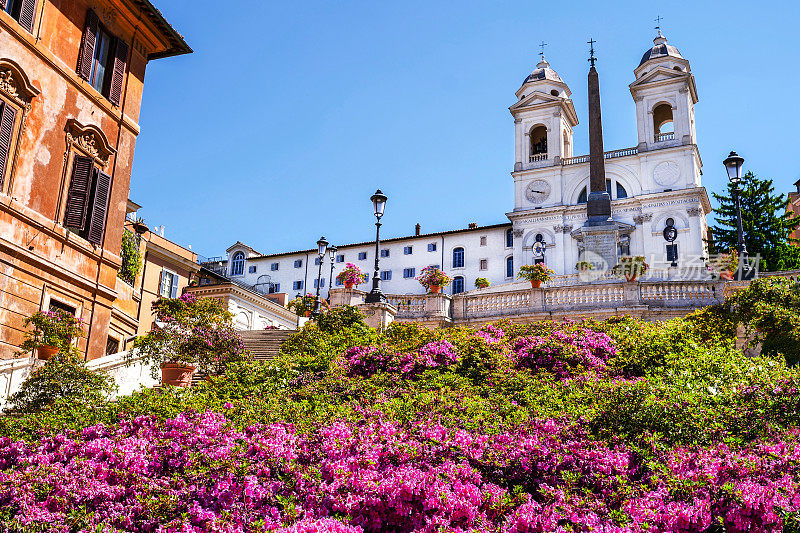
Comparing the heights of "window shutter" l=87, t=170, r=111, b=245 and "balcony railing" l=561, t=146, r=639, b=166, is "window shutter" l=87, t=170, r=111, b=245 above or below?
below

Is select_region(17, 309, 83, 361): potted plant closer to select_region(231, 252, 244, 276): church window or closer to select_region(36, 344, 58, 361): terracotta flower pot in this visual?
select_region(36, 344, 58, 361): terracotta flower pot

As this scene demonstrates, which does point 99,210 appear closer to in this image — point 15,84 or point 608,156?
point 15,84

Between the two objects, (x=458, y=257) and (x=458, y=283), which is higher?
(x=458, y=257)

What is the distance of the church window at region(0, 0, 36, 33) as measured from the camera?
17.1m

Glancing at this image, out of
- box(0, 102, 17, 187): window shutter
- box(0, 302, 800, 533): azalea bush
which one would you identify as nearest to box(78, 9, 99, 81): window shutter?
box(0, 102, 17, 187): window shutter

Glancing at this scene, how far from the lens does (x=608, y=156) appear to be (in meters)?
69.5

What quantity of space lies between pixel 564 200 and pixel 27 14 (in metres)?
57.8

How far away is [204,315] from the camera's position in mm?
18750

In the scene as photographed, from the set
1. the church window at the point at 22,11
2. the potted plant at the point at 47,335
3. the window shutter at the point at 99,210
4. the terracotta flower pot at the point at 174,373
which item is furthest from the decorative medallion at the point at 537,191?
the potted plant at the point at 47,335

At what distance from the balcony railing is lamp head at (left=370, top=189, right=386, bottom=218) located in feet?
150

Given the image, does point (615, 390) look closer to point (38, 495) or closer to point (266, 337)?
point (38, 495)

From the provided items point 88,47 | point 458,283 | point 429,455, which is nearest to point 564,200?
point 458,283

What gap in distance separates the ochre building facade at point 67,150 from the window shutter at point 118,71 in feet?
0.09

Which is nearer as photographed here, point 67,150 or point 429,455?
point 429,455
